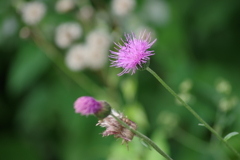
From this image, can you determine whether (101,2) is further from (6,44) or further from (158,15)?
(6,44)

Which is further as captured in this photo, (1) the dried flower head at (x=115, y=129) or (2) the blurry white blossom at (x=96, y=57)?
(2) the blurry white blossom at (x=96, y=57)

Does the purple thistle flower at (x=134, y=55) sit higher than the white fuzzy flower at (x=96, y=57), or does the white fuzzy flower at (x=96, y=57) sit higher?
the white fuzzy flower at (x=96, y=57)

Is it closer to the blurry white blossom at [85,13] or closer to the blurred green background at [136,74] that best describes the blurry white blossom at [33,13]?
the blurred green background at [136,74]

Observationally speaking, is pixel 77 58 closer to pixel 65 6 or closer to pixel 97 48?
pixel 97 48

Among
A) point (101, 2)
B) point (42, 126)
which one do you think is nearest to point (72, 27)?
point (101, 2)

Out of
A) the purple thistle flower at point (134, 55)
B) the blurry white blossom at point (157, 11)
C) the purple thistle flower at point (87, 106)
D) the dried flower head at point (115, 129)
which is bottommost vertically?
the purple thistle flower at point (87, 106)

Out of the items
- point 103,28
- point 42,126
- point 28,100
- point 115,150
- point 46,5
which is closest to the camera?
point 115,150

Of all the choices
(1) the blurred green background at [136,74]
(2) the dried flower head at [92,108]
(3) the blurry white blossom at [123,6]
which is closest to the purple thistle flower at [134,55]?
(2) the dried flower head at [92,108]

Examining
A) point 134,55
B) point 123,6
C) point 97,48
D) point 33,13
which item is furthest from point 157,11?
point 134,55
